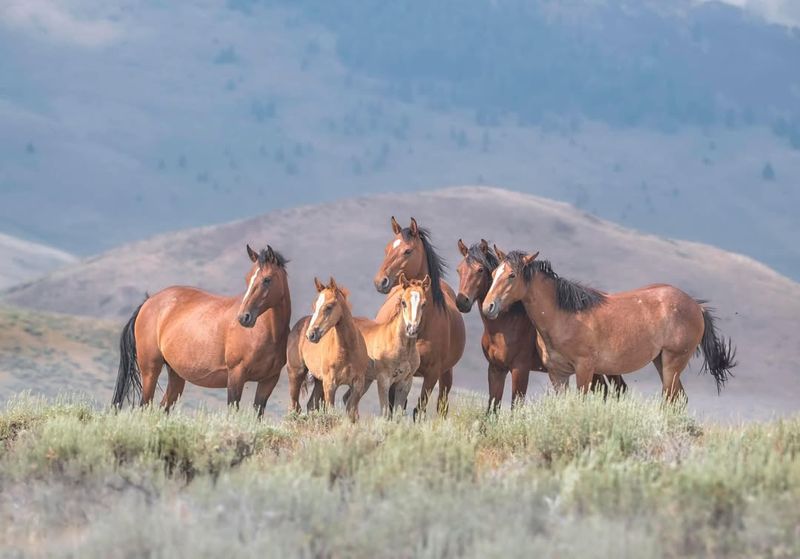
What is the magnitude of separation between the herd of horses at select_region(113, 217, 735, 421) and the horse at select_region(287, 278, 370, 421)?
0.01m

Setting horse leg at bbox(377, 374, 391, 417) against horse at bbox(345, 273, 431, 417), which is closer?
horse at bbox(345, 273, 431, 417)

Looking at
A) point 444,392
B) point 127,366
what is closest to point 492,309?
point 444,392

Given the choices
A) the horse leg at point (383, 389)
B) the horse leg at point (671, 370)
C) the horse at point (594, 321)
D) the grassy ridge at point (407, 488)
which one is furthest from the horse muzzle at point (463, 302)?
the grassy ridge at point (407, 488)

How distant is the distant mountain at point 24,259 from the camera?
162 meters

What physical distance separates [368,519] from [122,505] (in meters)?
1.64

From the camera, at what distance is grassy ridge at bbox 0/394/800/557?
8.08 m

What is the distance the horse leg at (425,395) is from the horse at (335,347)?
59 cm

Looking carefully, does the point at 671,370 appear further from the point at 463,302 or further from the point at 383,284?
the point at 383,284

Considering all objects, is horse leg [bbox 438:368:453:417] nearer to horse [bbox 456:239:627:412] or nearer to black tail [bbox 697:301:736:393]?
horse [bbox 456:239:627:412]

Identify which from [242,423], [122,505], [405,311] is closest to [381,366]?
[405,311]

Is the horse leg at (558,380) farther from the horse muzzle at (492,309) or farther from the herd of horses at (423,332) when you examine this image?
the horse muzzle at (492,309)

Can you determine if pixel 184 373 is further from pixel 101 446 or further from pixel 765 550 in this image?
pixel 765 550

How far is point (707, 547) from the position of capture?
323 inches

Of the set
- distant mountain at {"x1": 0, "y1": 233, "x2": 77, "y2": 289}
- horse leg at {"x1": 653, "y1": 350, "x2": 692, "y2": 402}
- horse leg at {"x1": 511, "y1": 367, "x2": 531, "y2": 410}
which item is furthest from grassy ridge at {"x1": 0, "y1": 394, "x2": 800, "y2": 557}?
distant mountain at {"x1": 0, "y1": 233, "x2": 77, "y2": 289}
